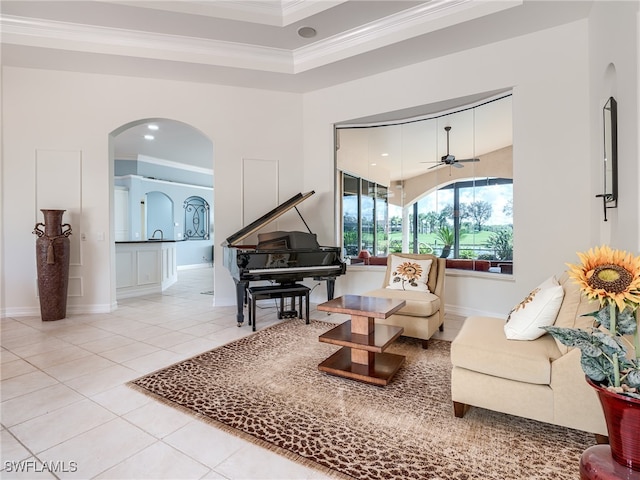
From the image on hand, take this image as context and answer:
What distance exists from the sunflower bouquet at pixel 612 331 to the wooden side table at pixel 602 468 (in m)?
0.28

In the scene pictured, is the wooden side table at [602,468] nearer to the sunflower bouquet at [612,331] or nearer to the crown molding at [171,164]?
the sunflower bouquet at [612,331]

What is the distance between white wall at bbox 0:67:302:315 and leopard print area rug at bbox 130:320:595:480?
2.59m

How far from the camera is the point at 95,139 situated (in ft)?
15.0

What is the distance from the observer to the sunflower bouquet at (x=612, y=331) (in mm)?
1115

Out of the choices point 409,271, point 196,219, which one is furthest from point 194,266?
point 409,271

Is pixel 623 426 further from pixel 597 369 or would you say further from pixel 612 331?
pixel 612 331

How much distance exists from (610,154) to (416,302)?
204cm

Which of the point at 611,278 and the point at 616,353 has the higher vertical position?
the point at 611,278

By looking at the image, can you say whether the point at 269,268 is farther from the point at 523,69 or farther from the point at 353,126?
the point at 523,69

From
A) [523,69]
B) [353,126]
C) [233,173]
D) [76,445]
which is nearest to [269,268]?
[233,173]

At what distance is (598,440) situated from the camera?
1703 mm

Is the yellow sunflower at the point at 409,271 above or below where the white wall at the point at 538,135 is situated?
below

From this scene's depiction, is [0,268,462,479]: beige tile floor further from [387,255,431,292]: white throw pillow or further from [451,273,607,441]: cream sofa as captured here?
[451,273,607,441]: cream sofa

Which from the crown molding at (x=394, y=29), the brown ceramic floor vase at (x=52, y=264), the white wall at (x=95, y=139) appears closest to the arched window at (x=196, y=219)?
the white wall at (x=95, y=139)
